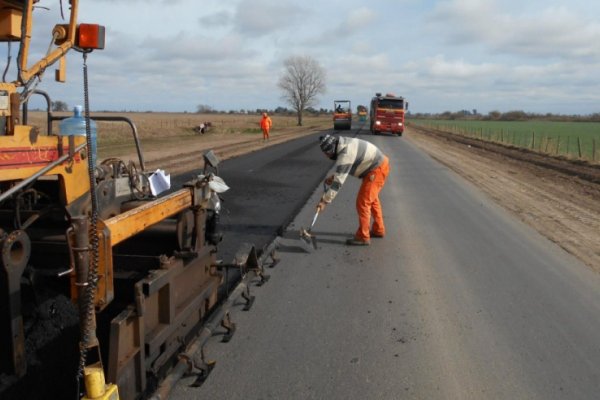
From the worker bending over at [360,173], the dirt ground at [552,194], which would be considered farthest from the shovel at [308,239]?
the dirt ground at [552,194]

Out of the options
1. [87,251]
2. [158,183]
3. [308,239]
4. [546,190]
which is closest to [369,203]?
[308,239]

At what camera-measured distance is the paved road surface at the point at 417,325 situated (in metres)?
3.48

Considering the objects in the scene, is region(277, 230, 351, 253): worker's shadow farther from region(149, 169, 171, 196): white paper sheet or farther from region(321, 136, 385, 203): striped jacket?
region(149, 169, 171, 196): white paper sheet

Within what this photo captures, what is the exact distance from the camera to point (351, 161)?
7.07 meters

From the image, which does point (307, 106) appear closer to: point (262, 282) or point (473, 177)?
point (473, 177)

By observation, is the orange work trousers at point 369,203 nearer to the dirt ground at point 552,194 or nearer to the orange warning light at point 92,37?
the dirt ground at point 552,194

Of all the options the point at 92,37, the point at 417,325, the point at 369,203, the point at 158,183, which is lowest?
the point at 417,325

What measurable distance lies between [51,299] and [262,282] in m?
2.05

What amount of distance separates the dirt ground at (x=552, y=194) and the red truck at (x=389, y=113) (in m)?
14.8

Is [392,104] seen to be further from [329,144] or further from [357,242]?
[357,242]

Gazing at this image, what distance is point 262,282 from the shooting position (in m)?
5.38

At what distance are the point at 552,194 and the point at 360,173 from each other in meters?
7.10

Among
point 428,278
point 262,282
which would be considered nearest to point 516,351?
point 428,278

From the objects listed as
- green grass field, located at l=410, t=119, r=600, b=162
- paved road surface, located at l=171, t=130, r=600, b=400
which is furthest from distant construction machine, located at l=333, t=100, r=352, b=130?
paved road surface, located at l=171, t=130, r=600, b=400
